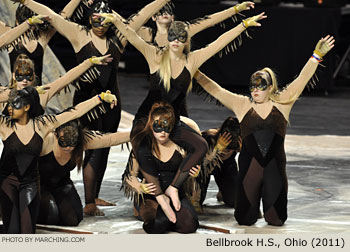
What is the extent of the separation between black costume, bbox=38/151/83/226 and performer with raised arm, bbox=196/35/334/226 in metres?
1.10

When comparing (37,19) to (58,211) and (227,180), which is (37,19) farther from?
(227,180)

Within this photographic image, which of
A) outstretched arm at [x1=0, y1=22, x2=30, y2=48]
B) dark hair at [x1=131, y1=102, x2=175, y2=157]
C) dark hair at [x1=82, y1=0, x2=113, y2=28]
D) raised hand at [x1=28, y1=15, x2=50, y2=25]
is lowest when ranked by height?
dark hair at [x1=131, y1=102, x2=175, y2=157]

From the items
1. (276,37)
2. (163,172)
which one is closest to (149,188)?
(163,172)

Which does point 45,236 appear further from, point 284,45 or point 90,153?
point 284,45

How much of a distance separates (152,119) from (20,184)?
924 millimetres

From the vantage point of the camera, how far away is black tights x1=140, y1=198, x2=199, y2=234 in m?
6.10

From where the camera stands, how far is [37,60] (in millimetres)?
7262

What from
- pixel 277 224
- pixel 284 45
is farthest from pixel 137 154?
pixel 284 45

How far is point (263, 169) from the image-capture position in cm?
636

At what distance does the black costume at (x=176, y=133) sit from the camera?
614 cm

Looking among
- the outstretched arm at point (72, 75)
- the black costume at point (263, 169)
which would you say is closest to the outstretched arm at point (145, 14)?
the outstretched arm at point (72, 75)

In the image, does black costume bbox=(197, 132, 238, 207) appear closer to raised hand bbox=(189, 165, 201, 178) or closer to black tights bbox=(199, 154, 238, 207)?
black tights bbox=(199, 154, 238, 207)

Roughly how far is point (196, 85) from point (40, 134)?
1.21 meters

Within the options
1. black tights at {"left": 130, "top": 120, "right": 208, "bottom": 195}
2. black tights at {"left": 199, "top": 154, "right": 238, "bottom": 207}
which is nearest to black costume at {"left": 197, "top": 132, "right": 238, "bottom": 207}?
black tights at {"left": 199, "top": 154, "right": 238, "bottom": 207}
